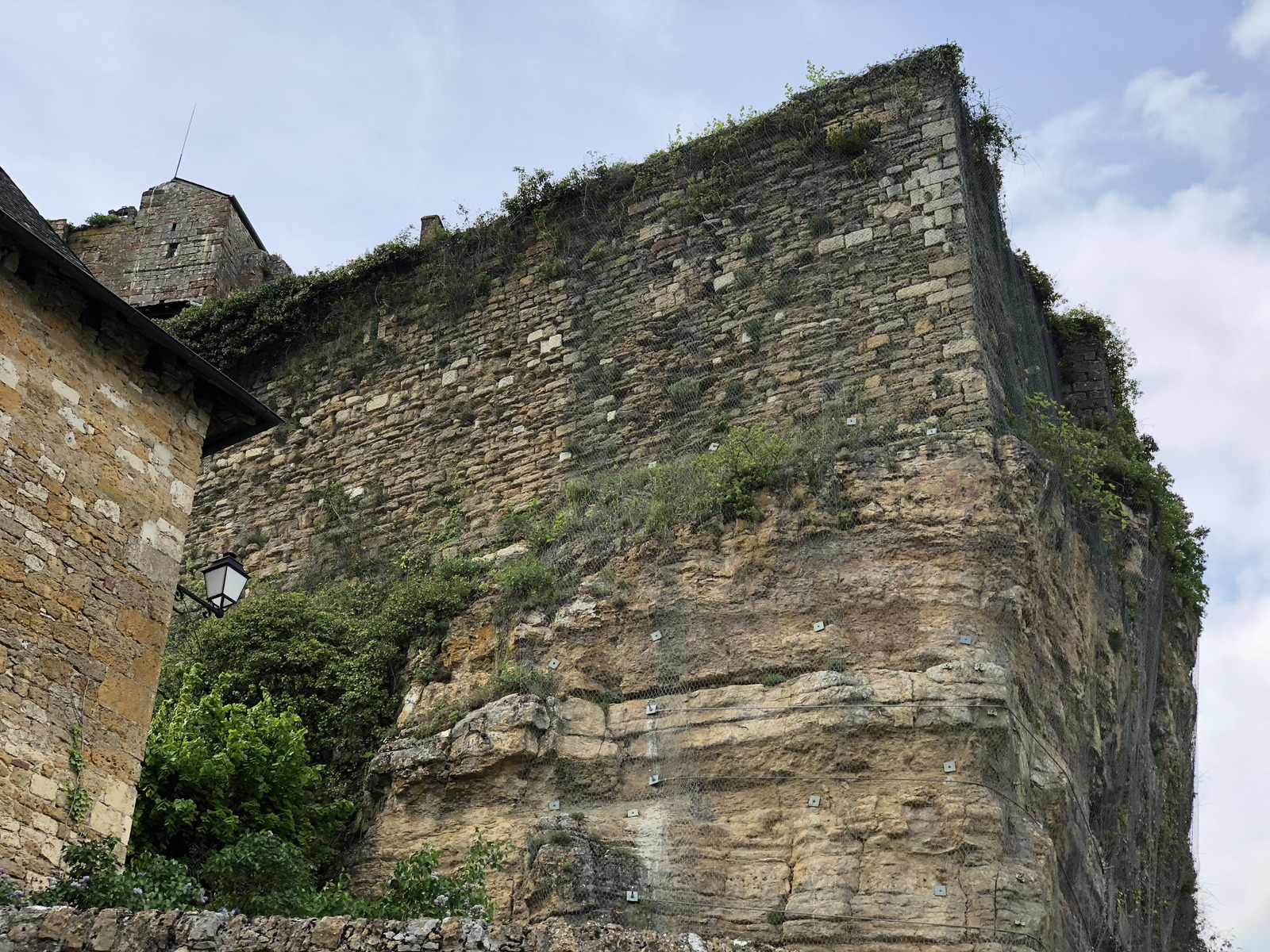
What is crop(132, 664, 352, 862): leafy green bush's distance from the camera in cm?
844

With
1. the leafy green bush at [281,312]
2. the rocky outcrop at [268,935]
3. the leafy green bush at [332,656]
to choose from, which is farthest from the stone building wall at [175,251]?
the rocky outcrop at [268,935]

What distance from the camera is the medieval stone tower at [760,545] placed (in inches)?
318

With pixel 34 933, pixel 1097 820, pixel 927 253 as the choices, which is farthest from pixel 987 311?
pixel 34 933

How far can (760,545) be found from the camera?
956 centimetres

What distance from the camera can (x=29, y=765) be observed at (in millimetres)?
7301

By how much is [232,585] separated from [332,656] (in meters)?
1.76

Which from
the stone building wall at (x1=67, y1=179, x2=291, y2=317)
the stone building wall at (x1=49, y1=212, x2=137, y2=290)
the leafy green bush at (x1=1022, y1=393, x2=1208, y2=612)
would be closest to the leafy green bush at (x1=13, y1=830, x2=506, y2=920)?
the leafy green bush at (x1=1022, y1=393, x2=1208, y2=612)

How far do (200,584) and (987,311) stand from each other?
7.17m

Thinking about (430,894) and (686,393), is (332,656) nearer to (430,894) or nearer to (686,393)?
(686,393)

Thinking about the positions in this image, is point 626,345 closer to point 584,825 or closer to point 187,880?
point 584,825

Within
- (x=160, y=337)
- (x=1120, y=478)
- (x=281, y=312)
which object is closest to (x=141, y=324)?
(x=160, y=337)

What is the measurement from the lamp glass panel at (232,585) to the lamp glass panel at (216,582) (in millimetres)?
18

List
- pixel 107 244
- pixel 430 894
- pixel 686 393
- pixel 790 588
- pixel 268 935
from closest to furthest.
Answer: pixel 268 935 < pixel 430 894 < pixel 790 588 < pixel 686 393 < pixel 107 244

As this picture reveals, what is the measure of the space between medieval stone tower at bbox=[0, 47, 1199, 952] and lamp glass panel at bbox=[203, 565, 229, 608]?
1.54 meters
